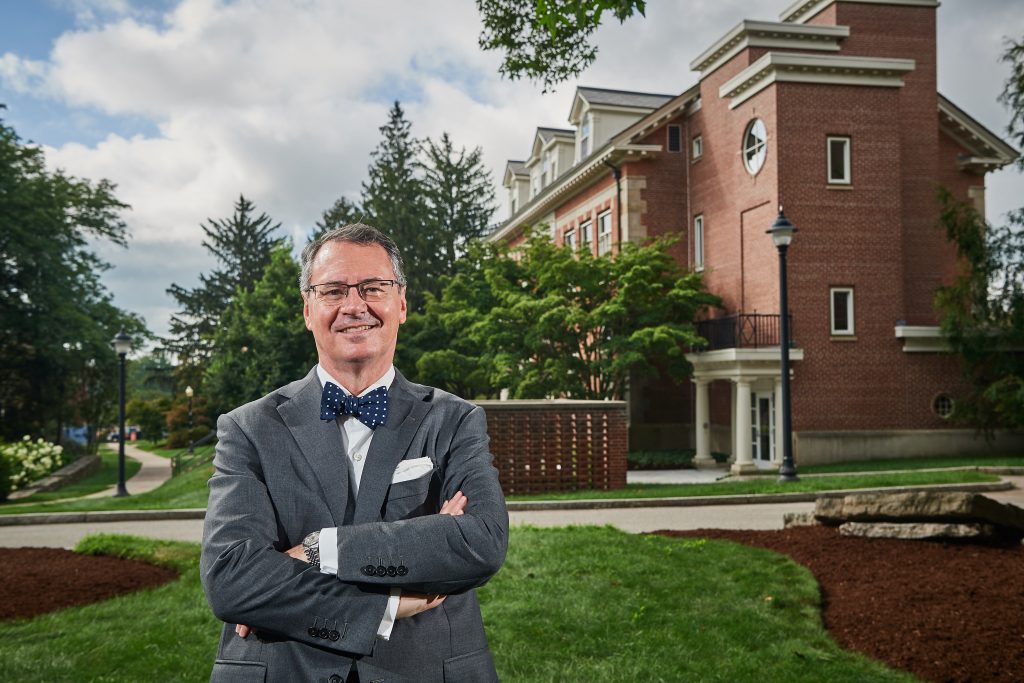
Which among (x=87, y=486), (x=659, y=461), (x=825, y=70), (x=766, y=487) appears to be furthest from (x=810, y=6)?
(x=87, y=486)

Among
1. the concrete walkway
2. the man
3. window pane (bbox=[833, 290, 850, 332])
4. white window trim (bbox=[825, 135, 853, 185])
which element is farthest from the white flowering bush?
white window trim (bbox=[825, 135, 853, 185])

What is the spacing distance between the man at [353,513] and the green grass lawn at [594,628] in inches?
133

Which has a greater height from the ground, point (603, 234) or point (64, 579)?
point (603, 234)

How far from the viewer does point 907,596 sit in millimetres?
7383

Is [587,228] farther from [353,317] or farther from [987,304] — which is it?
[353,317]

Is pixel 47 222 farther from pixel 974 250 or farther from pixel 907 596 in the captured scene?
pixel 907 596

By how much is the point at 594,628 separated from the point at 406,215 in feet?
153

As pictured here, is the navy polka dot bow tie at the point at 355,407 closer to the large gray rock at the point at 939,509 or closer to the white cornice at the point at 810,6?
the large gray rock at the point at 939,509

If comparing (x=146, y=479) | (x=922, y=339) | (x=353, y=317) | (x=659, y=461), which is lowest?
(x=146, y=479)

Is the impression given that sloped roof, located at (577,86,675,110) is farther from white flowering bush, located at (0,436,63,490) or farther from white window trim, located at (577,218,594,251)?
white flowering bush, located at (0,436,63,490)

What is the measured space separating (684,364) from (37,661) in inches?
847

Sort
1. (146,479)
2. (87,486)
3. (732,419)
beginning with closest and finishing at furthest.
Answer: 1. (732,419)
2. (87,486)
3. (146,479)

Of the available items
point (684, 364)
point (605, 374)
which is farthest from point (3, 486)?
point (684, 364)

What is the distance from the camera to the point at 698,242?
29953mm
